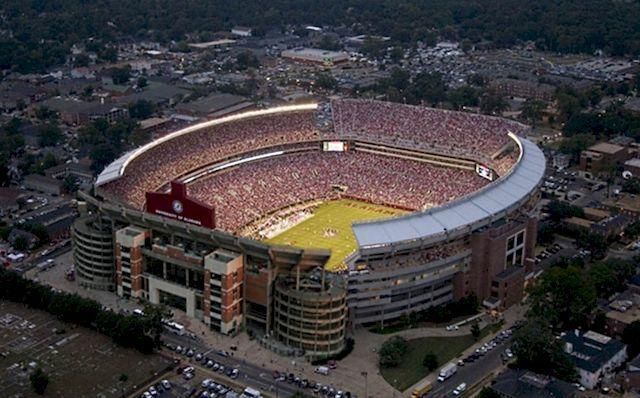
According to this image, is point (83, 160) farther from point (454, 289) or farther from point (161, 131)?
point (454, 289)

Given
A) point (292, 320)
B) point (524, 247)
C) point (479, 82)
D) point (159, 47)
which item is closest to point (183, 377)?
point (292, 320)

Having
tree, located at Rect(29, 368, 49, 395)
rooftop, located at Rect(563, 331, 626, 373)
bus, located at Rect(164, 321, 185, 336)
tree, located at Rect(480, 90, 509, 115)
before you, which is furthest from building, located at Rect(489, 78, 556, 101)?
tree, located at Rect(29, 368, 49, 395)

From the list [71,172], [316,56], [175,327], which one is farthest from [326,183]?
[316,56]

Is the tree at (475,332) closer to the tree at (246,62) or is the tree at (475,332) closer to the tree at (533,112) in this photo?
the tree at (533,112)

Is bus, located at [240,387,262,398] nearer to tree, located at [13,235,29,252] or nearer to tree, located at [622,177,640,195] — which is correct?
tree, located at [13,235,29,252]

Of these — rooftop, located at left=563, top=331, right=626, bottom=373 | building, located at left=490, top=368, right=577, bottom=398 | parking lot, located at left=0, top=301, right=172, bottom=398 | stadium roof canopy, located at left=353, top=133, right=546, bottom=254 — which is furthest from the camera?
stadium roof canopy, located at left=353, top=133, right=546, bottom=254
